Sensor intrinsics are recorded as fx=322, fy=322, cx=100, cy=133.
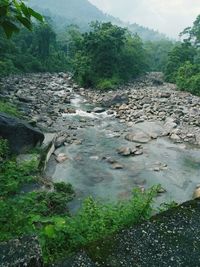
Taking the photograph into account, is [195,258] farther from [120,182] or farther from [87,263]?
[120,182]

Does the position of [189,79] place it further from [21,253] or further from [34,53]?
[21,253]

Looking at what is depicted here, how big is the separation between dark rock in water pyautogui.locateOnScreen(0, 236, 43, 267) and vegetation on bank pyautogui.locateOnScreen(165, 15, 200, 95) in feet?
105

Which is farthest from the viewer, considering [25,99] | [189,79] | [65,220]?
[189,79]

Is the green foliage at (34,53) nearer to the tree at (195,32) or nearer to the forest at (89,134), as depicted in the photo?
the forest at (89,134)

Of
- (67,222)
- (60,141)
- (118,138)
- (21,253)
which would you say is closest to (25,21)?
(21,253)

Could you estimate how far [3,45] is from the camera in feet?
122

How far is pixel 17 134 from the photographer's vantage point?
13820 millimetres

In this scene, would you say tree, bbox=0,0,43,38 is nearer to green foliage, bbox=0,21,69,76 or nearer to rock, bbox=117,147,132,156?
rock, bbox=117,147,132,156

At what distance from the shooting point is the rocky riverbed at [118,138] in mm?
12914

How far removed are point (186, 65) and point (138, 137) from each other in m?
21.9

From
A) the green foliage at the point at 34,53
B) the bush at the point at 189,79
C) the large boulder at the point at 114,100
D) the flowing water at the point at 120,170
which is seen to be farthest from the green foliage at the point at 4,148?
the green foliage at the point at 34,53

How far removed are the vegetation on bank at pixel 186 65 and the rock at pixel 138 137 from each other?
1643cm

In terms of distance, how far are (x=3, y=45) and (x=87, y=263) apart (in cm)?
3779

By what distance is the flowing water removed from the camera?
1208cm
